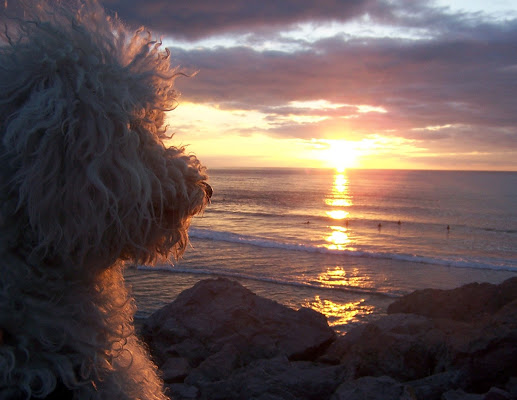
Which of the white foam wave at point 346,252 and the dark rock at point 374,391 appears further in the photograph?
the white foam wave at point 346,252

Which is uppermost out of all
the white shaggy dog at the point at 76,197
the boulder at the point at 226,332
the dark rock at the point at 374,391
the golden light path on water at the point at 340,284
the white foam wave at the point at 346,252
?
the white shaggy dog at the point at 76,197

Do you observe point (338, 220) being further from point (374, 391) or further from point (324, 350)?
point (374, 391)

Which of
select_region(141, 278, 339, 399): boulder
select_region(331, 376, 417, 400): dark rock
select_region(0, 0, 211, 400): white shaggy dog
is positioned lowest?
select_region(141, 278, 339, 399): boulder

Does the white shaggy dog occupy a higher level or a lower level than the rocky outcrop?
higher

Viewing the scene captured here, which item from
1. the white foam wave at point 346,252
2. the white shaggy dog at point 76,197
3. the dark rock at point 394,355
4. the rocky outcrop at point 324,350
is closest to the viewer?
the white shaggy dog at point 76,197

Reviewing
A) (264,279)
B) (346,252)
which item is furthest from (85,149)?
(346,252)

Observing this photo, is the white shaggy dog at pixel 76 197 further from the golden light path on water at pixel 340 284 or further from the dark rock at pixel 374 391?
the golden light path on water at pixel 340 284

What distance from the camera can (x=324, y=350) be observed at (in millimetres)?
6723

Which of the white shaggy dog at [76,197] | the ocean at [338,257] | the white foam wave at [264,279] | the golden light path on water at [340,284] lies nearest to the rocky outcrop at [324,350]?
the ocean at [338,257]

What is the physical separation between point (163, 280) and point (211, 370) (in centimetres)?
559

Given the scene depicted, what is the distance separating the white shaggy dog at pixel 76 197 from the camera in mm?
1512

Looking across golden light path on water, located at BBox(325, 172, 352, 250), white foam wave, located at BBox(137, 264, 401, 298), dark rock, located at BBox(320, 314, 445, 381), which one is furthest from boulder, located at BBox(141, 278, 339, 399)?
golden light path on water, located at BBox(325, 172, 352, 250)

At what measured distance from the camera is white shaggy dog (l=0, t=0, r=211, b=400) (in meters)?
1.51

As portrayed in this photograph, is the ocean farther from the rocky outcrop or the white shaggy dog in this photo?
the white shaggy dog
